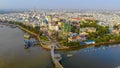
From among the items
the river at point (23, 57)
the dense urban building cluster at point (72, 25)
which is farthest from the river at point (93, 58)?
the dense urban building cluster at point (72, 25)

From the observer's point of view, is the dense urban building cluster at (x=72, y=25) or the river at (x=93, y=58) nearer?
the river at (x=93, y=58)

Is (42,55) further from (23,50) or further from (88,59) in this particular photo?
(88,59)

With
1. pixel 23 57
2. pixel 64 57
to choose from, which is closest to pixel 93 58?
pixel 64 57

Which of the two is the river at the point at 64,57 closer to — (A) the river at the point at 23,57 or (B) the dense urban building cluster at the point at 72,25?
(A) the river at the point at 23,57

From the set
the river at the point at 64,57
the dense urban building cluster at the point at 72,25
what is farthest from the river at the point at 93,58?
the dense urban building cluster at the point at 72,25

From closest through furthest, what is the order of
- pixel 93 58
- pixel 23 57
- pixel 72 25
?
pixel 93 58, pixel 23 57, pixel 72 25

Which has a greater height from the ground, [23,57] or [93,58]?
[23,57]

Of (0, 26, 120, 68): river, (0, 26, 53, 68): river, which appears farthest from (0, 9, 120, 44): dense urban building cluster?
(0, 26, 53, 68): river

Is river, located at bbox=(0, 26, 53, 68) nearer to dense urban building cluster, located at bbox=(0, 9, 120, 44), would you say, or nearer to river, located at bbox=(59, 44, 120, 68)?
river, located at bbox=(59, 44, 120, 68)

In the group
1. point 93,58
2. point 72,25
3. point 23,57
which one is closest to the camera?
point 93,58

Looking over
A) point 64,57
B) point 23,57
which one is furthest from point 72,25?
point 23,57

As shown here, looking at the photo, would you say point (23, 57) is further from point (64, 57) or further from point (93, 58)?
point (93, 58)

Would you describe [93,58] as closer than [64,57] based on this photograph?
Yes
